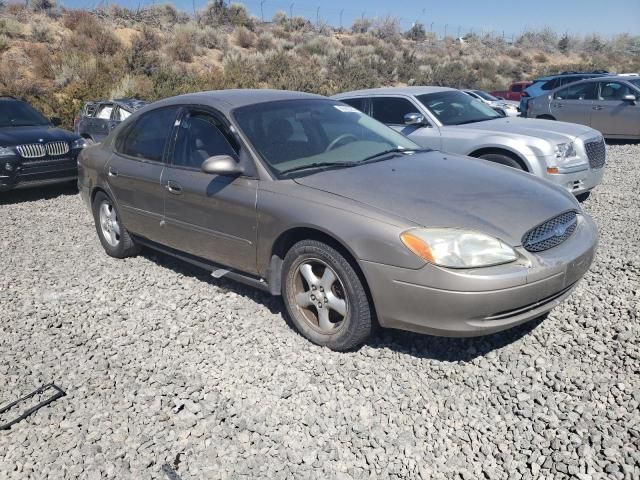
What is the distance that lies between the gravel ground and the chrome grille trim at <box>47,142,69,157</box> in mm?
4539

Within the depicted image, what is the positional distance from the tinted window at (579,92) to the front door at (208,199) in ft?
37.0

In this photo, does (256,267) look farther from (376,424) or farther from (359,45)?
(359,45)

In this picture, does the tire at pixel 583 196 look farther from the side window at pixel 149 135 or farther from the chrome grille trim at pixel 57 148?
the chrome grille trim at pixel 57 148

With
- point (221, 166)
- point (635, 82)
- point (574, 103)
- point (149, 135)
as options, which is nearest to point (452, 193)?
point (221, 166)

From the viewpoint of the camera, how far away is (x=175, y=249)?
4691mm

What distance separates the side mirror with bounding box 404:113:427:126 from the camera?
7413 millimetres

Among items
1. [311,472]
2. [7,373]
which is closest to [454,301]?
[311,472]

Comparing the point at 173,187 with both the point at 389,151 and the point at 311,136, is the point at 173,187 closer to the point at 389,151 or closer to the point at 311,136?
the point at 311,136

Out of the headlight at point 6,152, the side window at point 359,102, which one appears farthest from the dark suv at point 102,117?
the side window at point 359,102

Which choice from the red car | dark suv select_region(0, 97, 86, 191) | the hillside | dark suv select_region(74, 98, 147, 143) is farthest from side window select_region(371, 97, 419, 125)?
the red car

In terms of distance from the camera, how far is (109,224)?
5688mm

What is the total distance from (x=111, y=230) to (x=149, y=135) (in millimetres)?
1258

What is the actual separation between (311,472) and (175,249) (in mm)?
2572

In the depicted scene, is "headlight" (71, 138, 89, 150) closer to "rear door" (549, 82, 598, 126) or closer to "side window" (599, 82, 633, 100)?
"rear door" (549, 82, 598, 126)
